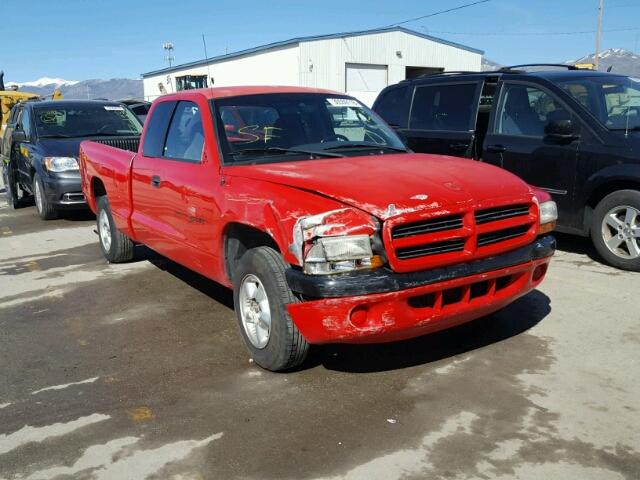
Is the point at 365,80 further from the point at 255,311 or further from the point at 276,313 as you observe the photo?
the point at 276,313

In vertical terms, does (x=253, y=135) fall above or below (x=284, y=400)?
above

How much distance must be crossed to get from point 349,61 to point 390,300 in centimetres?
3128

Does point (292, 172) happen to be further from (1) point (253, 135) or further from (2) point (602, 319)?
(2) point (602, 319)

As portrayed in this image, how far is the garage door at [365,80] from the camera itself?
3344 centimetres

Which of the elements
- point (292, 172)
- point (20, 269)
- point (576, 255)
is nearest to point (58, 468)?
point (292, 172)

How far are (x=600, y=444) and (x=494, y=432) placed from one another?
490 mm

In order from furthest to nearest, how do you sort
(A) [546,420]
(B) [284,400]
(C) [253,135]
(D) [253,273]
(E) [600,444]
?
(C) [253,135]
(D) [253,273]
(B) [284,400]
(A) [546,420]
(E) [600,444]

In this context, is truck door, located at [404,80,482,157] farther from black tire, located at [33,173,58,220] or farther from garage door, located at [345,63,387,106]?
garage door, located at [345,63,387,106]

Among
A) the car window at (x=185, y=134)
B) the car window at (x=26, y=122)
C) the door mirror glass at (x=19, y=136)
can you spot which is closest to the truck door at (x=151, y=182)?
the car window at (x=185, y=134)

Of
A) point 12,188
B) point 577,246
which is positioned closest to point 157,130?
point 577,246

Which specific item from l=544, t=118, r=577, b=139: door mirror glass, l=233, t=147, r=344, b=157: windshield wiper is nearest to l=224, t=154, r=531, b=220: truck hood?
l=233, t=147, r=344, b=157: windshield wiper

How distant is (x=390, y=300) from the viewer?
3.24 meters

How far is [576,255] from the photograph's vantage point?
258 inches

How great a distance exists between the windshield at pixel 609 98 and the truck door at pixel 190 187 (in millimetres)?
3906
